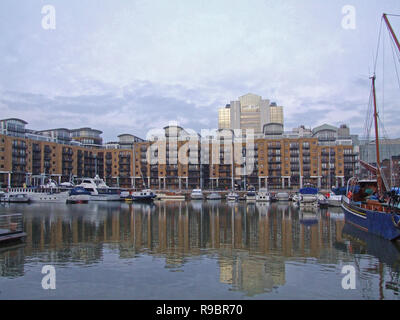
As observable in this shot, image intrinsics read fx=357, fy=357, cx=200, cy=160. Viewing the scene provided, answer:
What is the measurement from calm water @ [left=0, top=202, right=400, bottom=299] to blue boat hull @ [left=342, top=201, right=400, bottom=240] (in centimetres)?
97

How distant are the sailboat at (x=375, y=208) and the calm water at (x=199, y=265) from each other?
1291 mm

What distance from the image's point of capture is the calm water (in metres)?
14.1

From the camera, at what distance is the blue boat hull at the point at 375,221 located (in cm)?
2541

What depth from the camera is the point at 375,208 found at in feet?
101

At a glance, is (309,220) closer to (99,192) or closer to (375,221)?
(375,221)

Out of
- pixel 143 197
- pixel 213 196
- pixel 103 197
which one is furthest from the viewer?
pixel 213 196

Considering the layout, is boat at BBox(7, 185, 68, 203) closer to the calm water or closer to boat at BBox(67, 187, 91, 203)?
boat at BBox(67, 187, 91, 203)

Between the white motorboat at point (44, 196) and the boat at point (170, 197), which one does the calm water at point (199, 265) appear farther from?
the boat at point (170, 197)

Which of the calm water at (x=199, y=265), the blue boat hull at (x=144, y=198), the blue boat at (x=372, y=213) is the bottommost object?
the blue boat hull at (x=144, y=198)

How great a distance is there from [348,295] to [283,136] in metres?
118

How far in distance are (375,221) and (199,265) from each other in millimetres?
18141

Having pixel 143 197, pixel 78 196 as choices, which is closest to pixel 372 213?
pixel 143 197

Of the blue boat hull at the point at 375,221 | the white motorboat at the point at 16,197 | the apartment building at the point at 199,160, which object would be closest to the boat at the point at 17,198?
the white motorboat at the point at 16,197

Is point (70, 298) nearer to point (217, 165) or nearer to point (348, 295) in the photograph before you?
point (348, 295)
